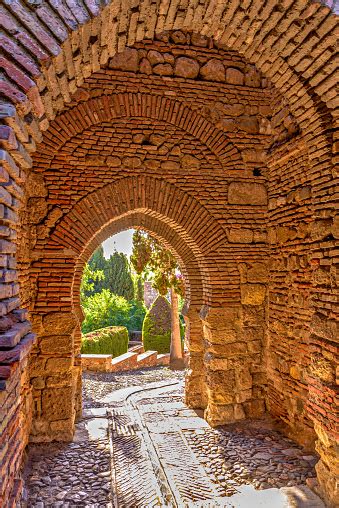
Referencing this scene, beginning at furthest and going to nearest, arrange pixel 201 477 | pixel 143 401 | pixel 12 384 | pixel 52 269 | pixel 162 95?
pixel 143 401
pixel 162 95
pixel 52 269
pixel 201 477
pixel 12 384

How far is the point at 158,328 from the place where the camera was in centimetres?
1320

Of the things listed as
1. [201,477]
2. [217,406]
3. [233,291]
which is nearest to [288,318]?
[233,291]

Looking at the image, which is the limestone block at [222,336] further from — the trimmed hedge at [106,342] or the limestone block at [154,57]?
the trimmed hedge at [106,342]

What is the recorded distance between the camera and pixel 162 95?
498 cm

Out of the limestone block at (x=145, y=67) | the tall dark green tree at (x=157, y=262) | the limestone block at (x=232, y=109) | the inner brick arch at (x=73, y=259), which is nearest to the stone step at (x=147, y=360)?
the tall dark green tree at (x=157, y=262)

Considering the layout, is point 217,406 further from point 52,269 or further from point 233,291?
point 52,269

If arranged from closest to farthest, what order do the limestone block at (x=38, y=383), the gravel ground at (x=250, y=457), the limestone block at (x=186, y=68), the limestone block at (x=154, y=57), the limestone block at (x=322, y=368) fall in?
the limestone block at (x=322, y=368), the gravel ground at (x=250, y=457), the limestone block at (x=38, y=383), the limestone block at (x=154, y=57), the limestone block at (x=186, y=68)

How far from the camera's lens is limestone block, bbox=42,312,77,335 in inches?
180

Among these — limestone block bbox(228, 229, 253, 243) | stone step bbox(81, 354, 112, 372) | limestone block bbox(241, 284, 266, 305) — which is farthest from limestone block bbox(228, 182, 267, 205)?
stone step bbox(81, 354, 112, 372)

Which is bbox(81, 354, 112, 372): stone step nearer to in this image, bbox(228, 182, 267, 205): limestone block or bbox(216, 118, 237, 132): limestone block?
bbox(228, 182, 267, 205): limestone block

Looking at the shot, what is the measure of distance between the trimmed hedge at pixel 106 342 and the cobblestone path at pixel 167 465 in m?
6.09

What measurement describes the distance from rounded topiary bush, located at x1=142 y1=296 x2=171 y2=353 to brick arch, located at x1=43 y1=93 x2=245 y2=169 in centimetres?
860

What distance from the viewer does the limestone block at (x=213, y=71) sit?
5160 millimetres

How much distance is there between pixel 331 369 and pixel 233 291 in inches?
88.2
